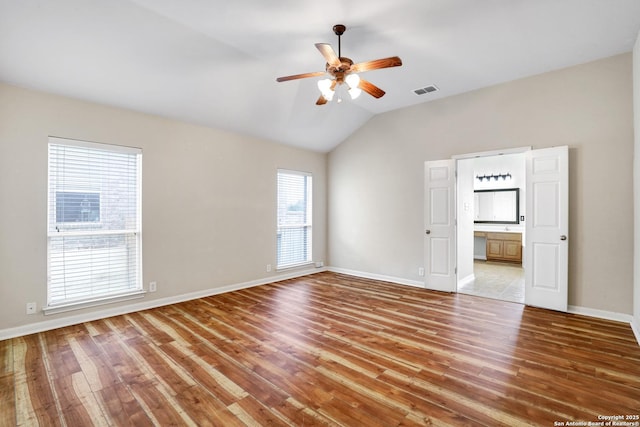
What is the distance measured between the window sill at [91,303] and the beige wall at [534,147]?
155 inches

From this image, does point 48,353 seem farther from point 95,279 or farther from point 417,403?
point 417,403

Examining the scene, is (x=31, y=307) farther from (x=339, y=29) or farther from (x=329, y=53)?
(x=339, y=29)

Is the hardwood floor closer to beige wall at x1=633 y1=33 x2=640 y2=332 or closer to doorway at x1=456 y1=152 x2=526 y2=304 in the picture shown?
beige wall at x1=633 y1=33 x2=640 y2=332

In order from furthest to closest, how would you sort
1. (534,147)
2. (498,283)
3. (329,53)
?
(498,283) → (534,147) → (329,53)

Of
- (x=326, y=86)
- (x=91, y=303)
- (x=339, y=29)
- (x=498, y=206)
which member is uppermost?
(x=339, y=29)

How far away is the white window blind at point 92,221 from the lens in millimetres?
3545

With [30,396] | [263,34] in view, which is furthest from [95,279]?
[263,34]

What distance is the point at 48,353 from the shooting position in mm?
2875

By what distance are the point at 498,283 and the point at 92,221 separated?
21.4 ft

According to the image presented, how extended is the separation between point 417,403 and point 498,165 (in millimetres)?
7527

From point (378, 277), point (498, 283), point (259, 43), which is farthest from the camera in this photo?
point (378, 277)

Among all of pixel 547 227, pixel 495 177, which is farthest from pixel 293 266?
pixel 495 177

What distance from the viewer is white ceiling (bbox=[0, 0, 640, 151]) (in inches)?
110

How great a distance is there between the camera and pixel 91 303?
3.74 metres
